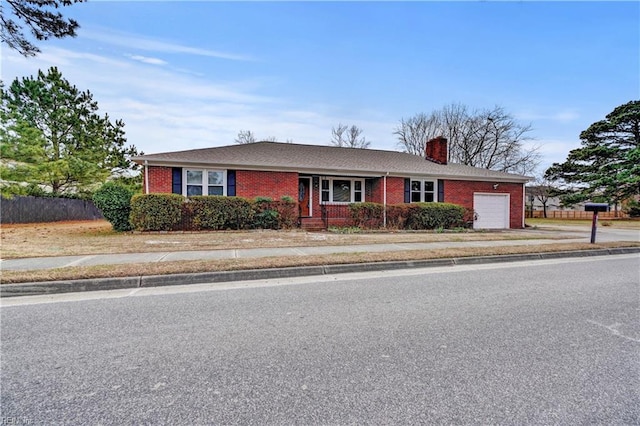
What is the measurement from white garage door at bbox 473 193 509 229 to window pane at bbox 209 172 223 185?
14.3 m

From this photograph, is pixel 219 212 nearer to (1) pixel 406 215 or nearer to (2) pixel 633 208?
(1) pixel 406 215

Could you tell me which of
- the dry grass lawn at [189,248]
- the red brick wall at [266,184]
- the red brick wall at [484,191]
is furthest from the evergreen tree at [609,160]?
the red brick wall at [266,184]

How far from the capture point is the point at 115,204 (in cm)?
1313

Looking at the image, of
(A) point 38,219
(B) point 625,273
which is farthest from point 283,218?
(A) point 38,219

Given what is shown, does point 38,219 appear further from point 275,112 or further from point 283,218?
point 275,112

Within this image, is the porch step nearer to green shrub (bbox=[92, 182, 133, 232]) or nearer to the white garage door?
green shrub (bbox=[92, 182, 133, 232])

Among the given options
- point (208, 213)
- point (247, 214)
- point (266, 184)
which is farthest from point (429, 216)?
point (208, 213)

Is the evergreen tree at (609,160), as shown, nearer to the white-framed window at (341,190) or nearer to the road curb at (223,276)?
the white-framed window at (341,190)

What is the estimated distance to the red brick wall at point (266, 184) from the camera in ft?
51.9

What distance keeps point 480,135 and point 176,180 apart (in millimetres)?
34311

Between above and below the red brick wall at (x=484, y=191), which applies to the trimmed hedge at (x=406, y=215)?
below

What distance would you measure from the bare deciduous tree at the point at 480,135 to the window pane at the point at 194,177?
31.1 metres

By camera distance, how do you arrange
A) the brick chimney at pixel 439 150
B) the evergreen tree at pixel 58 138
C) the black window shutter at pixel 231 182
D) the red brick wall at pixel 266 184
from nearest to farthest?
1. the black window shutter at pixel 231 182
2. the red brick wall at pixel 266 184
3. the evergreen tree at pixel 58 138
4. the brick chimney at pixel 439 150

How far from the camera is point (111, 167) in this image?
25297mm
